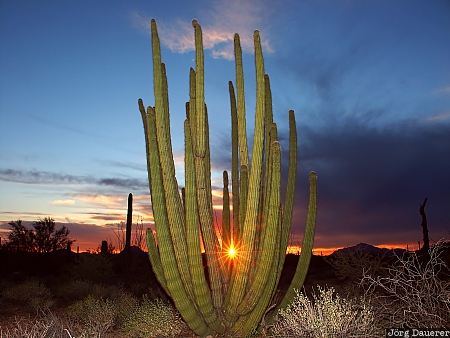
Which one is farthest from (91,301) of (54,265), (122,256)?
(54,265)

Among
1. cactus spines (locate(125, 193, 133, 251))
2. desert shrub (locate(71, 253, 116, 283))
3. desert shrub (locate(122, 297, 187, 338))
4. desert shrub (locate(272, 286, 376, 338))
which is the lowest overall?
desert shrub (locate(122, 297, 187, 338))

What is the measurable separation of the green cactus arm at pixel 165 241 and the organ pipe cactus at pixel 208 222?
1 cm

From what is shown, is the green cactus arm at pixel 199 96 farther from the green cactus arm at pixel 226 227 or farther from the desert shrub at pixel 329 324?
the desert shrub at pixel 329 324

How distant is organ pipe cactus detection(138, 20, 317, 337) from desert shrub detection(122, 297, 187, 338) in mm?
1436

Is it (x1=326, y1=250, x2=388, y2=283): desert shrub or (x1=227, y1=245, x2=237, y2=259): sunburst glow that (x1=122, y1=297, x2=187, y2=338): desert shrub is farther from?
(x1=326, y1=250, x2=388, y2=283): desert shrub

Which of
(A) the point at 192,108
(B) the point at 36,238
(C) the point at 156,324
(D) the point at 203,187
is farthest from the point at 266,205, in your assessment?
(B) the point at 36,238

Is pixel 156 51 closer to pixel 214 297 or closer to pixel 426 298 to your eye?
pixel 214 297

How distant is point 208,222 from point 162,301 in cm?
480

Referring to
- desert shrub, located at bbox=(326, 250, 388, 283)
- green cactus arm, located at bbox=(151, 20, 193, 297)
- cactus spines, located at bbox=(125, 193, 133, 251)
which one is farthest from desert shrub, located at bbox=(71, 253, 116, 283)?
green cactus arm, located at bbox=(151, 20, 193, 297)

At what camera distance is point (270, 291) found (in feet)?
25.1

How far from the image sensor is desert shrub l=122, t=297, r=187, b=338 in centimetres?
882

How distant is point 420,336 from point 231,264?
2.90 m

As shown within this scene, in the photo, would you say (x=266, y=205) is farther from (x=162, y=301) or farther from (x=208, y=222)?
(x=162, y=301)

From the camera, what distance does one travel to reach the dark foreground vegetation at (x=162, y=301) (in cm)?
670
